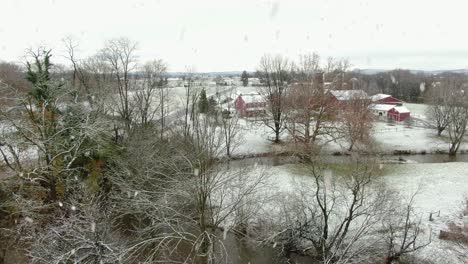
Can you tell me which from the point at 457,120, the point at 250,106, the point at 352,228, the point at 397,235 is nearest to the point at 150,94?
the point at 352,228

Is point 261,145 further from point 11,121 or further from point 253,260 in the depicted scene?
point 11,121

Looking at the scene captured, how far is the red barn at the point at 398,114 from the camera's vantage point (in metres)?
42.5

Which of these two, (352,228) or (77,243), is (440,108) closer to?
(352,228)

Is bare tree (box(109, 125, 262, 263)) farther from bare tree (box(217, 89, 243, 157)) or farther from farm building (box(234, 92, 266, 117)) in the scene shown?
farm building (box(234, 92, 266, 117))

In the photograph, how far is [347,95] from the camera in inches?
1228

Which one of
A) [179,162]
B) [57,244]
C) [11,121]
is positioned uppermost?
[11,121]

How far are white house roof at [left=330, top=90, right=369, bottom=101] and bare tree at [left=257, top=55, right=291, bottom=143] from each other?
5.00 m

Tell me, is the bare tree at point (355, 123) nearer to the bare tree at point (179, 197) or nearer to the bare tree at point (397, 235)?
the bare tree at point (397, 235)

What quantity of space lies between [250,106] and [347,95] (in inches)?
527

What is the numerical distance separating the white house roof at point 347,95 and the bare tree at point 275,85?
5.00 meters

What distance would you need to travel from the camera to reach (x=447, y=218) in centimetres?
1512

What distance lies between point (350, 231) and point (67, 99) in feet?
47.3

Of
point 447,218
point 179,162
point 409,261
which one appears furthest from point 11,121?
point 447,218

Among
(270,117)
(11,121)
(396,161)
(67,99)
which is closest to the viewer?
(11,121)
